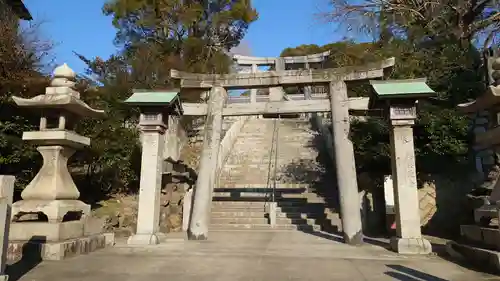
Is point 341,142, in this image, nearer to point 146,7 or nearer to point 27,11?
point 27,11

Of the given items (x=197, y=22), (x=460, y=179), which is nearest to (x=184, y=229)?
(x=460, y=179)

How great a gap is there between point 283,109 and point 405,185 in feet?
11.5

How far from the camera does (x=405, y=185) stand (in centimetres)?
761

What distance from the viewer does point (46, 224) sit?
6.48 m

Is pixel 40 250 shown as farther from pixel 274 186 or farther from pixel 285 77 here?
pixel 274 186

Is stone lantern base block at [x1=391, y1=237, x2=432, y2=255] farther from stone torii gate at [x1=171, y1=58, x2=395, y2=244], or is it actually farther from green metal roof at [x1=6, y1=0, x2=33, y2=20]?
green metal roof at [x1=6, y1=0, x2=33, y2=20]

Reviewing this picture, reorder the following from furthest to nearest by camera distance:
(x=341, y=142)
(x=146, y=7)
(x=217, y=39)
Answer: (x=217, y=39) < (x=146, y=7) < (x=341, y=142)

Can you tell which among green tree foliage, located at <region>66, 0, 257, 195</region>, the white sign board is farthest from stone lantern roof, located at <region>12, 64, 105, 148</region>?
the white sign board

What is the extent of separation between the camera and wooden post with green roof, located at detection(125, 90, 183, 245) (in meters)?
8.22

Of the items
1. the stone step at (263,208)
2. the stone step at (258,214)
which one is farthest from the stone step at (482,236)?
the stone step at (263,208)

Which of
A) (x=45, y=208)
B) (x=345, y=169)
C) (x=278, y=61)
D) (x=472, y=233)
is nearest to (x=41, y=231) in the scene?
(x=45, y=208)

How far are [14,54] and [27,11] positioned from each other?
1191 cm

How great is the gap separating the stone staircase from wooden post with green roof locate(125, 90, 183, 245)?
347 centimetres

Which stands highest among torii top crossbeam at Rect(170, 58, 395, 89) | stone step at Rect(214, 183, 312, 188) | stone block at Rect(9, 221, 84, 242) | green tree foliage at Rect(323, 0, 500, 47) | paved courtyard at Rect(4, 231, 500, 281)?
green tree foliage at Rect(323, 0, 500, 47)
